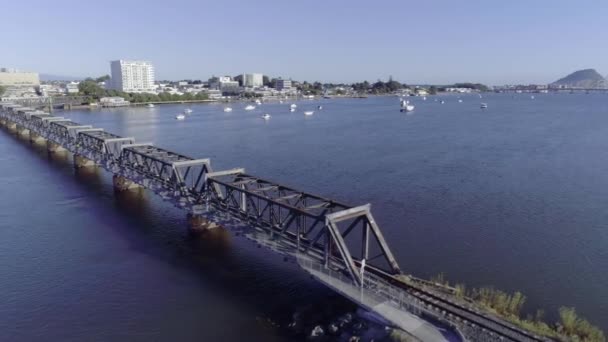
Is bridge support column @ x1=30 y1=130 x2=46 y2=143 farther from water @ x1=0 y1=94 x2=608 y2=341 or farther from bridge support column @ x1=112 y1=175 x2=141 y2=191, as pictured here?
bridge support column @ x1=112 y1=175 x2=141 y2=191

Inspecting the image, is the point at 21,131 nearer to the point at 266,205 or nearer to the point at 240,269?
the point at 266,205

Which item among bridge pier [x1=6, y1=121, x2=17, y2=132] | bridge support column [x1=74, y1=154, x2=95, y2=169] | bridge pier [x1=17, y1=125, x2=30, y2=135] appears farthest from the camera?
bridge pier [x1=6, y1=121, x2=17, y2=132]

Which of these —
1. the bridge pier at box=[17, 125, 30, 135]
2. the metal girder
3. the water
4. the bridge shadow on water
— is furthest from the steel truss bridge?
the bridge pier at box=[17, 125, 30, 135]

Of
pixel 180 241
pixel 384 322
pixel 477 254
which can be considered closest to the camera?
pixel 384 322

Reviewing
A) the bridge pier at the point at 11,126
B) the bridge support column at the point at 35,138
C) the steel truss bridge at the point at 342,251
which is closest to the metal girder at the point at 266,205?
the steel truss bridge at the point at 342,251

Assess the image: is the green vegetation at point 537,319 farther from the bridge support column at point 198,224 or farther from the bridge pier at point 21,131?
the bridge pier at point 21,131

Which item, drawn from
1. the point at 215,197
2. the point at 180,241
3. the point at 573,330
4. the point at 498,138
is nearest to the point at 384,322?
the point at 573,330

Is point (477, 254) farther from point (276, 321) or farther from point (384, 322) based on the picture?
point (276, 321)

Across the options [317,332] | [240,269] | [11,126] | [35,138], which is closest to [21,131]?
[11,126]
